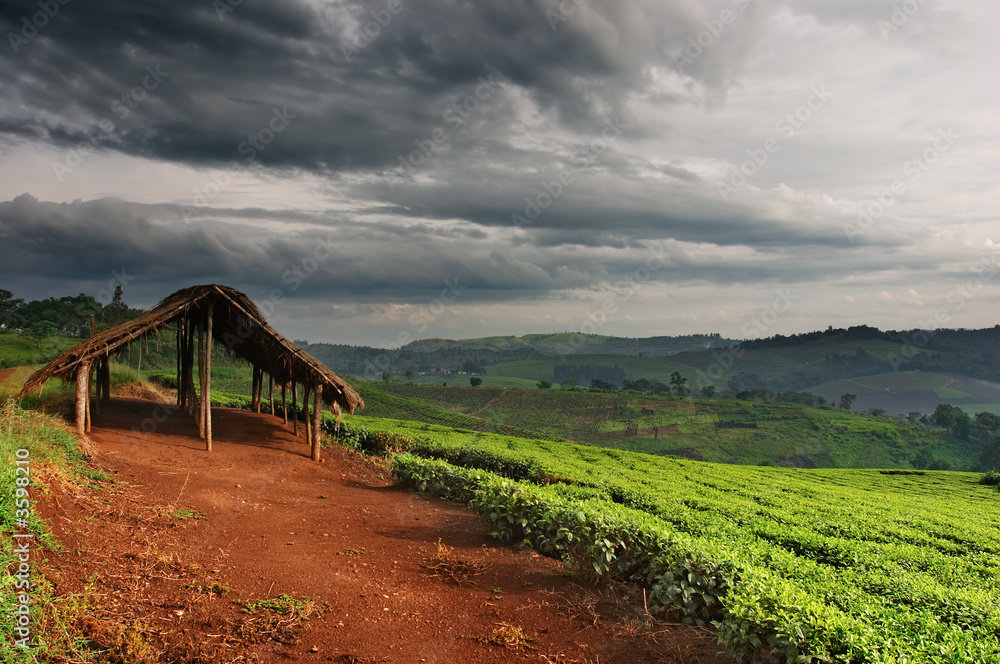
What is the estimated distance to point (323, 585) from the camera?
6.72 meters

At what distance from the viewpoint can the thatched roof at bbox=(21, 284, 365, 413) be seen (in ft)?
41.6

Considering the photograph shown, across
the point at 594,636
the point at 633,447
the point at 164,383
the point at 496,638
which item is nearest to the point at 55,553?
the point at 496,638

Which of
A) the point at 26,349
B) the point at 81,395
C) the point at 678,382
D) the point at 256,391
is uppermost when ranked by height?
the point at 26,349

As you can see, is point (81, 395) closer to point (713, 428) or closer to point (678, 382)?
point (713, 428)

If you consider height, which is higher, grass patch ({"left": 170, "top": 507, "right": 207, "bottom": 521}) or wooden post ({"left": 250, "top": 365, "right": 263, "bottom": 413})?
wooden post ({"left": 250, "top": 365, "right": 263, "bottom": 413})

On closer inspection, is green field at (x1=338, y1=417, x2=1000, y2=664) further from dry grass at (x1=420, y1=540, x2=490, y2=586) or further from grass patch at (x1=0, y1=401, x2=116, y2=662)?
grass patch at (x1=0, y1=401, x2=116, y2=662)

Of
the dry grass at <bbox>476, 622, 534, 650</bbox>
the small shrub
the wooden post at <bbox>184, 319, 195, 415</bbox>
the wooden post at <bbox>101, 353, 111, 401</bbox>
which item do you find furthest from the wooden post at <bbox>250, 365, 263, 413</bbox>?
the small shrub

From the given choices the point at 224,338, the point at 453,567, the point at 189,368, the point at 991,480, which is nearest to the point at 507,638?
the point at 453,567

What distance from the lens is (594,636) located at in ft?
19.3

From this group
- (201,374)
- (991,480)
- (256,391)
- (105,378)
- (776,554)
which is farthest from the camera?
(991,480)

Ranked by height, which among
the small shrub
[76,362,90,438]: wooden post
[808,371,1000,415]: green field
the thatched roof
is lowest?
[808,371,1000,415]: green field

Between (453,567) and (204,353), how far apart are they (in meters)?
10.7

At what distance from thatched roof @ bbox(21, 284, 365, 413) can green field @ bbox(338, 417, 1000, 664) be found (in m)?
3.93

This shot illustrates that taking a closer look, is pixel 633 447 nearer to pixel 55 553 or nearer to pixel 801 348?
pixel 55 553
